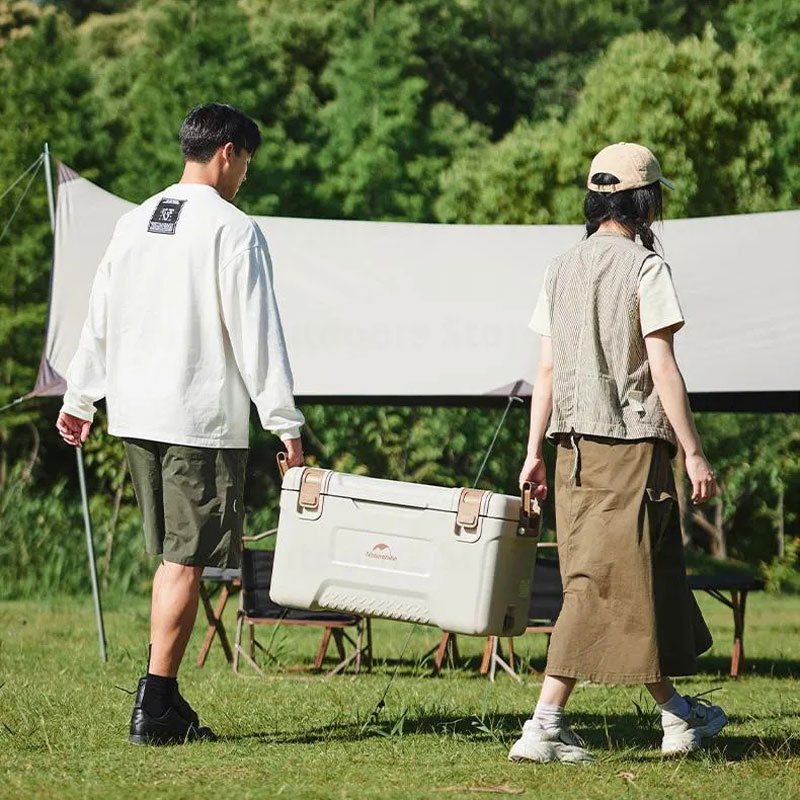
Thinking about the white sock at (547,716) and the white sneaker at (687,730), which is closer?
the white sock at (547,716)

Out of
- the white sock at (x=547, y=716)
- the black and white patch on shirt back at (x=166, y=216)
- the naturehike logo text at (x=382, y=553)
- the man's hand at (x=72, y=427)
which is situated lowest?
the white sock at (x=547, y=716)

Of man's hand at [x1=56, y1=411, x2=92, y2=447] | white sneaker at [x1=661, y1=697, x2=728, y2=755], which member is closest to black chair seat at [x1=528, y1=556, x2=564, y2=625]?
white sneaker at [x1=661, y1=697, x2=728, y2=755]

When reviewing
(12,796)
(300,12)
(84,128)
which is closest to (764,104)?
(84,128)

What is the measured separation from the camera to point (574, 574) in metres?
3.59

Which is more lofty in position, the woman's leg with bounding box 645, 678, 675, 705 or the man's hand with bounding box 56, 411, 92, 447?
the man's hand with bounding box 56, 411, 92, 447

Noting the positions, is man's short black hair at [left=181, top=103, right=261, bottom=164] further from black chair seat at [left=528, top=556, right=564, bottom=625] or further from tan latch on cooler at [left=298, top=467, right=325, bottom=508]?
black chair seat at [left=528, top=556, right=564, bottom=625]

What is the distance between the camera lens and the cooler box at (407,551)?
3.70 metres

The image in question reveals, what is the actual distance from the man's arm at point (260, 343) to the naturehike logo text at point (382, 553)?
307 millimetres

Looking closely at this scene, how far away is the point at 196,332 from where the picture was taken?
3805 millimetres

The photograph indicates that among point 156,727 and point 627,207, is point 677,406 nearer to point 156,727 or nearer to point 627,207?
point 627,207

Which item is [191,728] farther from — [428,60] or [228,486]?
[428,60]

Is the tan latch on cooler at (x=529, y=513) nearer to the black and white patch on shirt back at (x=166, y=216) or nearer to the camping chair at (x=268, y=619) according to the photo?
the black and white patch on shirt back at (x=166, y=216)

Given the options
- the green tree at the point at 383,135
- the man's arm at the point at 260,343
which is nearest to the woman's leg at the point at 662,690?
the man's arm at the point at 260,343

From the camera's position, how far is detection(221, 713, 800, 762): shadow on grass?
150 inches
